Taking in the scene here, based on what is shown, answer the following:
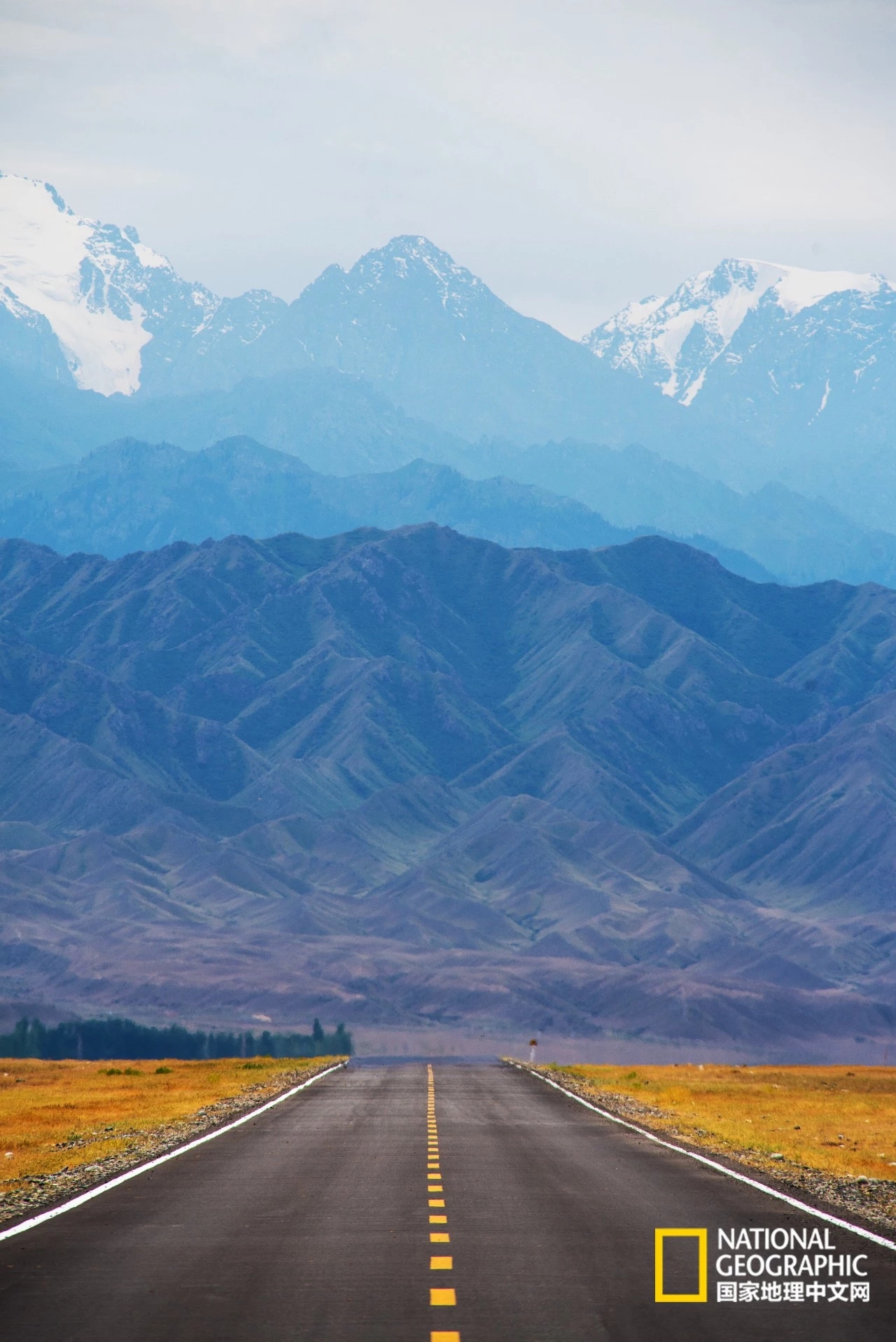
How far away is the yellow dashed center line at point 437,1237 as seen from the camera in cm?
1786

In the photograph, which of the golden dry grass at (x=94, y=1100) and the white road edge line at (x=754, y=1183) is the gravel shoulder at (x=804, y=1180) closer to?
the white road edge line at (x=754, y=1183)

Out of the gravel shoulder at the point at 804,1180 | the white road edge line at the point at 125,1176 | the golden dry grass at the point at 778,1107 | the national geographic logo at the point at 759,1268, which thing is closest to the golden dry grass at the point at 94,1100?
the white road edge line at the point at 125,1176

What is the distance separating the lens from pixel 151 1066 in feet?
317

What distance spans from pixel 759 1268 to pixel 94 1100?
4315cm

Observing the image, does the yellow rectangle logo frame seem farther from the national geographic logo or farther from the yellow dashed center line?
the yellow dashed center line

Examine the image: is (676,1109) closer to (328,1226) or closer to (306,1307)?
(328,1226)

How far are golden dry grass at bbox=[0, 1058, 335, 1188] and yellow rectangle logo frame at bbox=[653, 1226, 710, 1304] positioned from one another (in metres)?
11.9

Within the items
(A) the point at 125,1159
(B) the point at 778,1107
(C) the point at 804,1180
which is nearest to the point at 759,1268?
(C) the point at 804,1180

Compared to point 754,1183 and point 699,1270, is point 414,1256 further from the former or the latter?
point 754,1183

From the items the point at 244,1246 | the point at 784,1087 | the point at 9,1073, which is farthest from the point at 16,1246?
the point at 9,1073

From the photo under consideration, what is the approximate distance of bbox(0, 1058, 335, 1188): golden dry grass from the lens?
124 ft

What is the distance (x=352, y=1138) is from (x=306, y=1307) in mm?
20916

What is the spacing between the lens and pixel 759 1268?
→ 21.4 m

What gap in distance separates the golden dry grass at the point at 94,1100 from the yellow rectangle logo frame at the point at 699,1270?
11858 millimetres
